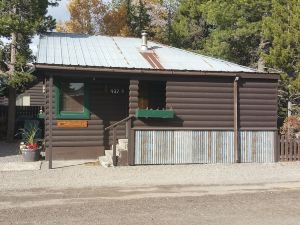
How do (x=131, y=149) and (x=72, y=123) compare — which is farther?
(x=72, y=123)

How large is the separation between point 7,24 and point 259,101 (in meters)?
11.2

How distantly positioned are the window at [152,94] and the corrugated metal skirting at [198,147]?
203 centimetres

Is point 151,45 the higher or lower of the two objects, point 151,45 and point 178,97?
the higher

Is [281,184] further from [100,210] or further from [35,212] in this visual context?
[35,212]

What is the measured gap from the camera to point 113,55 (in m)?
15.8

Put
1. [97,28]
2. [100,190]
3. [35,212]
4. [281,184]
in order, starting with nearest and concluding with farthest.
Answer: [35,212], [100,190], [281,184], [97,28]

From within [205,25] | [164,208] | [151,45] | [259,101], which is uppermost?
[205,25]

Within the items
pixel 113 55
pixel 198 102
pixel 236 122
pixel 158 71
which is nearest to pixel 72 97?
pixel 113 55

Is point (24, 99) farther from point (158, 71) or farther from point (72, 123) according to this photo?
point (158, 71)

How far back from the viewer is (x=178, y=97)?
14.9 metres

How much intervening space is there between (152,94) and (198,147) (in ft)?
9.19

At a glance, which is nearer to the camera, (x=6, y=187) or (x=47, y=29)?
(x=6, y=187)

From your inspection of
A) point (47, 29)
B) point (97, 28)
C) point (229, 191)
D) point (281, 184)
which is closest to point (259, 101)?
point (281, 184)

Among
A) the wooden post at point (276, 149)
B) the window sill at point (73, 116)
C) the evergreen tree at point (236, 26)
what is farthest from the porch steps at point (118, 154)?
the evergreen tree at point (236, 26)
